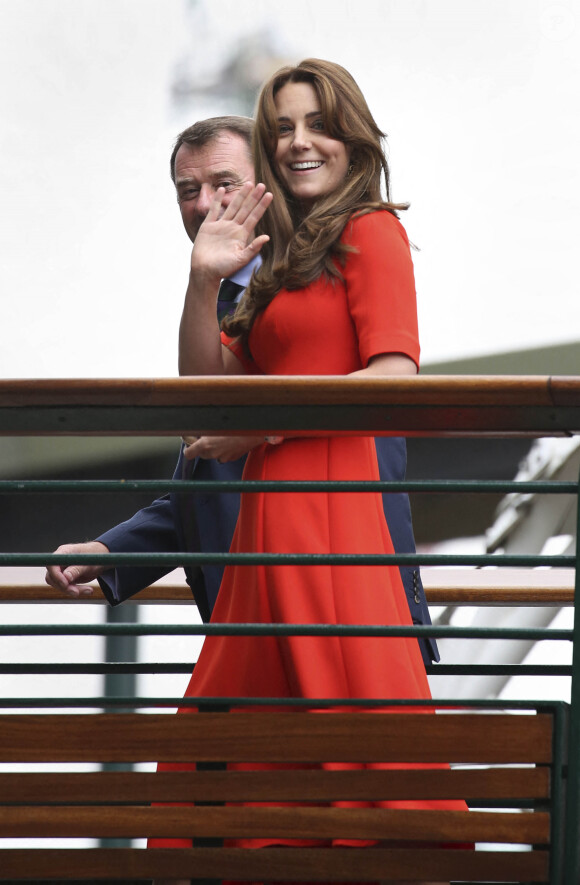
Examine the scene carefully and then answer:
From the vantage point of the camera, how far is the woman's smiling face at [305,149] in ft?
6.99

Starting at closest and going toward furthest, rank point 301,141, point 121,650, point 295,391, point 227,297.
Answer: point 295,391 → point 301,141 → point 227,297 → point 121,650

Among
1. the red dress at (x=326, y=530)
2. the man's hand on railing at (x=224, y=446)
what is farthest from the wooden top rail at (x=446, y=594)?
the man's hand on railing at (x=224, y=446)

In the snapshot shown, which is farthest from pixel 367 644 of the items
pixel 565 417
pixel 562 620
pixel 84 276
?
pixel 84 276

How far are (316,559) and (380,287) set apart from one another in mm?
482

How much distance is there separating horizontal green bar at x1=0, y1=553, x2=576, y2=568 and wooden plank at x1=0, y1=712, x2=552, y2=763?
23 centimetres

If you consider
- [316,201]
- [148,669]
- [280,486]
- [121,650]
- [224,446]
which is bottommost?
[148,669]

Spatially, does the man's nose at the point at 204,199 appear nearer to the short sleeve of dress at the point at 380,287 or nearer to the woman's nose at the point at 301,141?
the woman's nose at the point at 301,141

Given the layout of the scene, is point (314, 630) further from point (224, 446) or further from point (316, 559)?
point (224, 446)

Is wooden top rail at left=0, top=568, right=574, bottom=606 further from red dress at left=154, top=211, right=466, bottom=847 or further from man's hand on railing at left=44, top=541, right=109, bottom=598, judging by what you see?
→ red dress at left=154, top=211, right=466, bottom=847

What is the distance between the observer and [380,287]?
1951 mm

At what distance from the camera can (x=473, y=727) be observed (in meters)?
1.76

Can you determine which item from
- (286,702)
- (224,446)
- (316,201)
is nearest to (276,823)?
(286,702)

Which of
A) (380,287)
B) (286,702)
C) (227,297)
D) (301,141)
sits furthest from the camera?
(227,297)

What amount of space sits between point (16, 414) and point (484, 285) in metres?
9.62
